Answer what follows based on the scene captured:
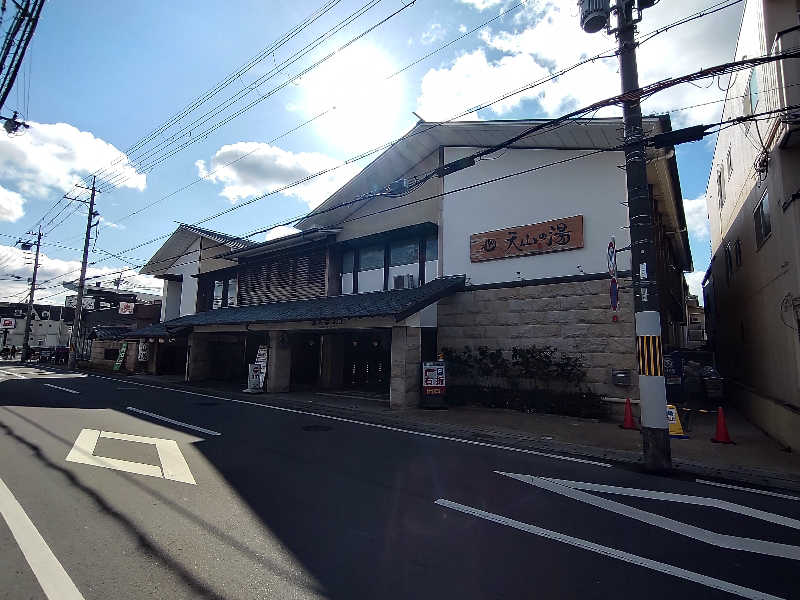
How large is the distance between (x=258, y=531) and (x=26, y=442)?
6518mm

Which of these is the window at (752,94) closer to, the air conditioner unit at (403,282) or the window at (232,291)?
the air conditioner unit at (403,282)

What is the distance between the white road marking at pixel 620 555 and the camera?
10.7ft

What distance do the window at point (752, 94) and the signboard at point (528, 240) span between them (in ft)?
14.8

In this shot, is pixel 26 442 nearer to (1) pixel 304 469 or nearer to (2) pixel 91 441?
(2) pixel 91 441

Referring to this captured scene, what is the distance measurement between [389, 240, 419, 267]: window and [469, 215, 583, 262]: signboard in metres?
2.77

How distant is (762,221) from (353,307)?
11.8 metres

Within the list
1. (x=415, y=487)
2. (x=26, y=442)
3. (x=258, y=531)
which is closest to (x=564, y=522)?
(x=415, y=487)

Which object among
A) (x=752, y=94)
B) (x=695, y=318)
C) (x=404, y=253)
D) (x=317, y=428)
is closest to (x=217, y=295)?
(x=404, y=253)

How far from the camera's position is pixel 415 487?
5.62 meters

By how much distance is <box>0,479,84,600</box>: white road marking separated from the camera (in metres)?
3.10

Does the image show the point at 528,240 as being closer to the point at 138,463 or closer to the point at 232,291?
the point at 138,463

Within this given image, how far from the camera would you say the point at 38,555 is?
11.9 ft

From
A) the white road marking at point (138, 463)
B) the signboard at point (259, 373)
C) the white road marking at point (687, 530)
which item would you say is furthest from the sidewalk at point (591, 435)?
the white road marking at point (138, 463)

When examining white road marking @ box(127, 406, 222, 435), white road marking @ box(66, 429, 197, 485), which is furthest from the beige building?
white road marking @ box(127, 406, 222, 435)
